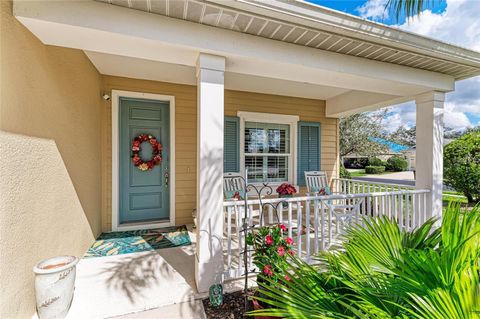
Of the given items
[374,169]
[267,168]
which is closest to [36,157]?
[267,168]

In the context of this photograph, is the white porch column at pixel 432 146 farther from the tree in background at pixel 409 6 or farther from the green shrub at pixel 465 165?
the green shrub at pixel 465 165

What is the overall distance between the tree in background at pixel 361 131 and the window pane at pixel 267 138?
8500mm

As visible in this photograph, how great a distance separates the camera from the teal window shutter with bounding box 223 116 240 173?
A: 470cm

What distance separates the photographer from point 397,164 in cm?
2520

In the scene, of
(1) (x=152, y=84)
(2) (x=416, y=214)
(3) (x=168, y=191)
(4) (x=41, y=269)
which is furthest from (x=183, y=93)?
(2) (x=416, y=214)

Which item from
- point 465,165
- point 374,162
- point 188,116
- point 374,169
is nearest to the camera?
point 188,116

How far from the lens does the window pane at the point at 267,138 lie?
496 centimetres

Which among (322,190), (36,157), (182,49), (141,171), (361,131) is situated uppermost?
(361,131)

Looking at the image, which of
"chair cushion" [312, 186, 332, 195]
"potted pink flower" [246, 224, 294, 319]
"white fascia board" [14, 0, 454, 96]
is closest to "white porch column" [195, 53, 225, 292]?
"white fascia board" [14, 0, 454, 96]

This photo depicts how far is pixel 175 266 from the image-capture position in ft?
9.15

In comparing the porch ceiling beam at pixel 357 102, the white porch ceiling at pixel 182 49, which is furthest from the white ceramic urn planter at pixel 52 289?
the porch ceiling beam at pixel 357 102

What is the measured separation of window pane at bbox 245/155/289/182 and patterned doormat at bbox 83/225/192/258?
1.91 metres

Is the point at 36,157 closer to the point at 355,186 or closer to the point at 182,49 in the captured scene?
the point at 182,49

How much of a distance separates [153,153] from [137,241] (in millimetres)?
1575
